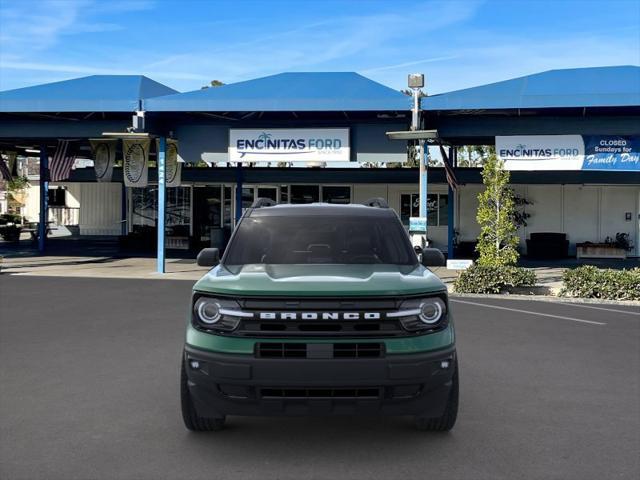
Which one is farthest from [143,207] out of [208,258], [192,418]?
[192,418]

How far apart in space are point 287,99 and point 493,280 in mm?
7555

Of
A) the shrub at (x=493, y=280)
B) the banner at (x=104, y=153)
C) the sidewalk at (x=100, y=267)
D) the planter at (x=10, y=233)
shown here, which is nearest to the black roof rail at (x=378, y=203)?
the shrub at (x=493, y=280)

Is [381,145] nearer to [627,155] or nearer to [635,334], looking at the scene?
[627,155]

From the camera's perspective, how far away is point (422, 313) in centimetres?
434

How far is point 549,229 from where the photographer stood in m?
27.6

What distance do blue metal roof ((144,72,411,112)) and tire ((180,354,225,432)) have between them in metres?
13.8

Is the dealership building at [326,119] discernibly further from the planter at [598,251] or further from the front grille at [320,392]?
the front grille at [320,392]

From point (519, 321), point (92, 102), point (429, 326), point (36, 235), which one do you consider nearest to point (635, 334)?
point (519, 321)

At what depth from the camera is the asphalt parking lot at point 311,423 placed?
4.32m

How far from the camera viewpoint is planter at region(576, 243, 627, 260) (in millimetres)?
26062

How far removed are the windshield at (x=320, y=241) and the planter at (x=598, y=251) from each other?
74.3ft

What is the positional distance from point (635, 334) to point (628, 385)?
3.47m

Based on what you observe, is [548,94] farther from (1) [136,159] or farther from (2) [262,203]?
(2) [262,203]

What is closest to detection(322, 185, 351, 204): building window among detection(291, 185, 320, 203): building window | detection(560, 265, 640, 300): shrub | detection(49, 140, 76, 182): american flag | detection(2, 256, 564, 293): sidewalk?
detection(291, 185, 320, 203): building window
